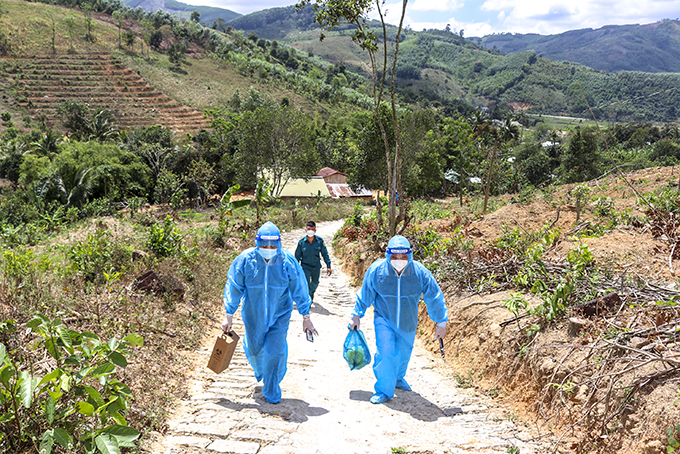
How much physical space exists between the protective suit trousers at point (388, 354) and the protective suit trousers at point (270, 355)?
947 mm

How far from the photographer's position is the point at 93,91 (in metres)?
68.6

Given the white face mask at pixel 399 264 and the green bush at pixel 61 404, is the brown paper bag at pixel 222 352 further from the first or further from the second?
the white face mask at pixel 399 264

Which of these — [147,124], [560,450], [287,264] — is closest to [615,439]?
[560,450]

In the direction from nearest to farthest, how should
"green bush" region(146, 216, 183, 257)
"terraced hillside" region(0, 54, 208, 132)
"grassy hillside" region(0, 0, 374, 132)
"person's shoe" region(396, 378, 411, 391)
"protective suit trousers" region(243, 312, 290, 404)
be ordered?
"protective suit trousers" region(243, 312, 290, 404)
"person's shoe" region(396, 378, 411, 391)
"green bush" region(146, 216, 183, 257)
"terraced hillside" region(0, 54, 208, 132)
"grassy hillside" region(0, 0, 374, 132)

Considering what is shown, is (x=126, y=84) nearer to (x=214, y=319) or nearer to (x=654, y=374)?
(x=214, y=319)

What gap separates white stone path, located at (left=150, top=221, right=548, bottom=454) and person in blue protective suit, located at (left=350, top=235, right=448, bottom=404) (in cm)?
32

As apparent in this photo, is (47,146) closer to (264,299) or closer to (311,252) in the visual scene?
(311,252)

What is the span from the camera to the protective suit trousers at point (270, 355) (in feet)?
14.4

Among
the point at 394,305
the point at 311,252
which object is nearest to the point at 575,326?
the point at 394,305

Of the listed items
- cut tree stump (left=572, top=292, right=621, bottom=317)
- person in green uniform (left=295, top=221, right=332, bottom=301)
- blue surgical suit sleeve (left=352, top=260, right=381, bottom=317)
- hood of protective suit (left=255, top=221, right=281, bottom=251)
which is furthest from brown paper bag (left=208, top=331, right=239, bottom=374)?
person in green uniform (left=295, top=221, right=332, bottom=301)

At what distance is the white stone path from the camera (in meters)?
3.45

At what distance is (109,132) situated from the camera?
1663 inches

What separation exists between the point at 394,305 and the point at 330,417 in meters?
1.25

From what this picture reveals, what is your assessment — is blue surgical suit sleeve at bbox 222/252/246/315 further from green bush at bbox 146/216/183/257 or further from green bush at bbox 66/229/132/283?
green bush at bbox 146/216/183/257
